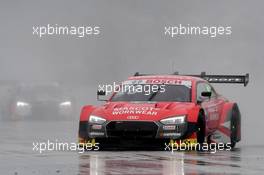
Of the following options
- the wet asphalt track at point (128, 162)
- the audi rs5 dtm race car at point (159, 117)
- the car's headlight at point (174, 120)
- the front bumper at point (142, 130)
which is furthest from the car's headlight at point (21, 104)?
the car's headlight at point (174, 120)

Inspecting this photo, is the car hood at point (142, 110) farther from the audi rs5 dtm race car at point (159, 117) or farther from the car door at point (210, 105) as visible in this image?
the car door at point (210, 105)

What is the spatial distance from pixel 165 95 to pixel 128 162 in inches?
160

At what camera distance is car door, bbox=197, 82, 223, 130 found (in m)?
15.5

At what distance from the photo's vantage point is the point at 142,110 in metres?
14.5

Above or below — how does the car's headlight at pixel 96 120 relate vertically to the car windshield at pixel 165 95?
below

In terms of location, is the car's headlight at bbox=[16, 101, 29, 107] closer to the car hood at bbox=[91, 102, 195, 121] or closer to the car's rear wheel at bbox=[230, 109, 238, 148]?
the car's rear wheel at bbox=[230, 109, 238, 148]

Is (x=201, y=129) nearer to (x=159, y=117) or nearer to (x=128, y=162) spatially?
(x=159, y=117)

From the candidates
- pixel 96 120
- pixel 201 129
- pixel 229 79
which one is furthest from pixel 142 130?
pixel 229 79

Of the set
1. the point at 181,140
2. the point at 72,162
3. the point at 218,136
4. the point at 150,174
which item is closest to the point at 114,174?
the point at 150,174

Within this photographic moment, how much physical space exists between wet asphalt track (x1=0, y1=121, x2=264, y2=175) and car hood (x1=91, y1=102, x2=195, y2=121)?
74 centimetres

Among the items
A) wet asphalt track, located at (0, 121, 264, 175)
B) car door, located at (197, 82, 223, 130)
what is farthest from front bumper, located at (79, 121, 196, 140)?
car door, located at (197, 82, 223, 130)

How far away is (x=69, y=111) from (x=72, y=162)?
19847 millimetres

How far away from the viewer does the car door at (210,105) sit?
15.5 m

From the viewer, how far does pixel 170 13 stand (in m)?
41.7
